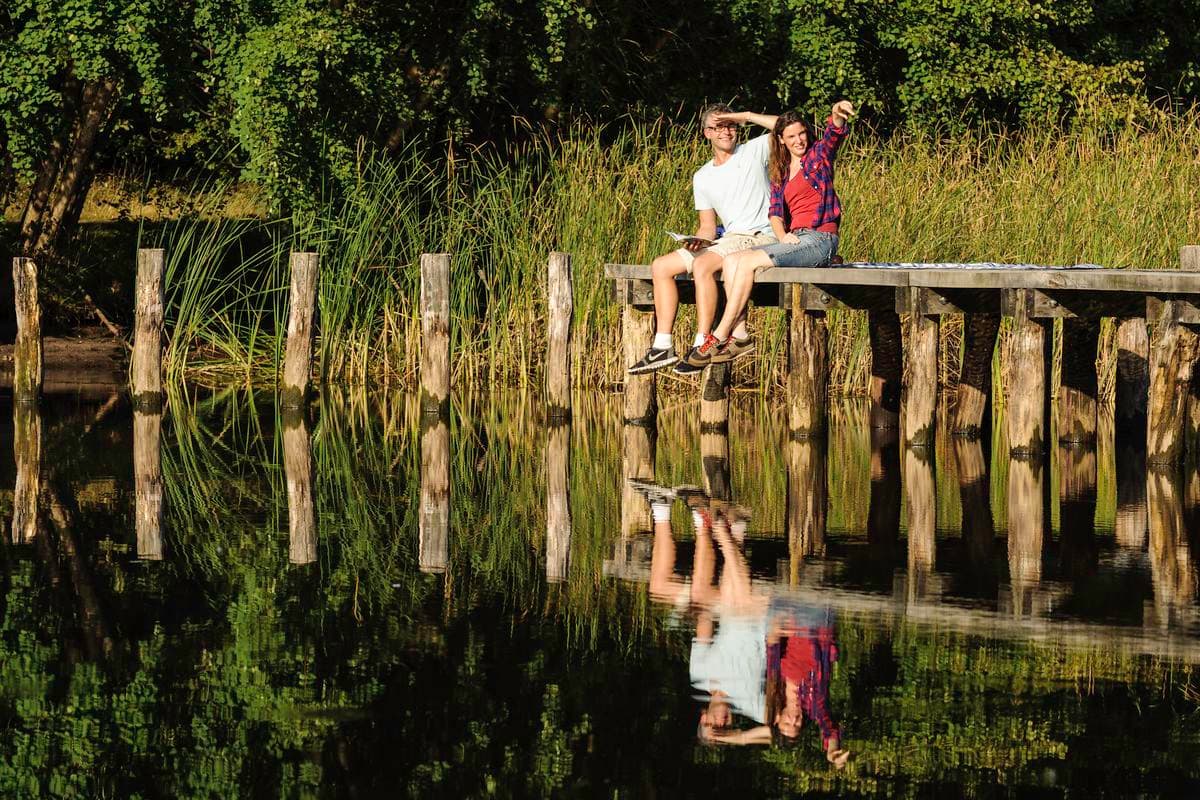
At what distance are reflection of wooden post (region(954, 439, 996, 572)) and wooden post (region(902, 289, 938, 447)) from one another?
25cm

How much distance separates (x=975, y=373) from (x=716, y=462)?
89.5 inches

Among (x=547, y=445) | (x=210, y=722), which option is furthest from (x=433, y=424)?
(x=210, y=722)

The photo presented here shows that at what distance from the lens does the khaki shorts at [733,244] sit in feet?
42.6

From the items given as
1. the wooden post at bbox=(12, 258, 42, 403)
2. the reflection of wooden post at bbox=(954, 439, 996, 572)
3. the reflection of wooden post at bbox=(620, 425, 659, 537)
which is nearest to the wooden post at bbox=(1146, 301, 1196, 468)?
the reflection of wooden post at bbox=(954, 439, 996, 572)

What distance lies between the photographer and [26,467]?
38.8 ft

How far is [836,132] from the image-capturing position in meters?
12.6

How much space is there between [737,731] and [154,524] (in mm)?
4592

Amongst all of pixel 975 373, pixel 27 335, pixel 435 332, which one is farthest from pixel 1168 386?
pixel 27 335

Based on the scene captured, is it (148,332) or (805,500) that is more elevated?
(148,332)

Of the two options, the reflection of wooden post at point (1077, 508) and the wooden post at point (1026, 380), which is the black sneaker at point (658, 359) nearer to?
the wooden post at point (1026, 380)

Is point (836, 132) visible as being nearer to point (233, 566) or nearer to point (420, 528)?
point (420, 528)

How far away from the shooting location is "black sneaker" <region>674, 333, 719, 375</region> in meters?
12.8

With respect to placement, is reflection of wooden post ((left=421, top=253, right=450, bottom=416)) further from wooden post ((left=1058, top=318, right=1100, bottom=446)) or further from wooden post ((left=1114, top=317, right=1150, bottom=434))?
wooden post ((left=1114, top=317, right=1150, bottom=434))

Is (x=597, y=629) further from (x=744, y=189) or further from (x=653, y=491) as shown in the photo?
(x=744, y=189)
